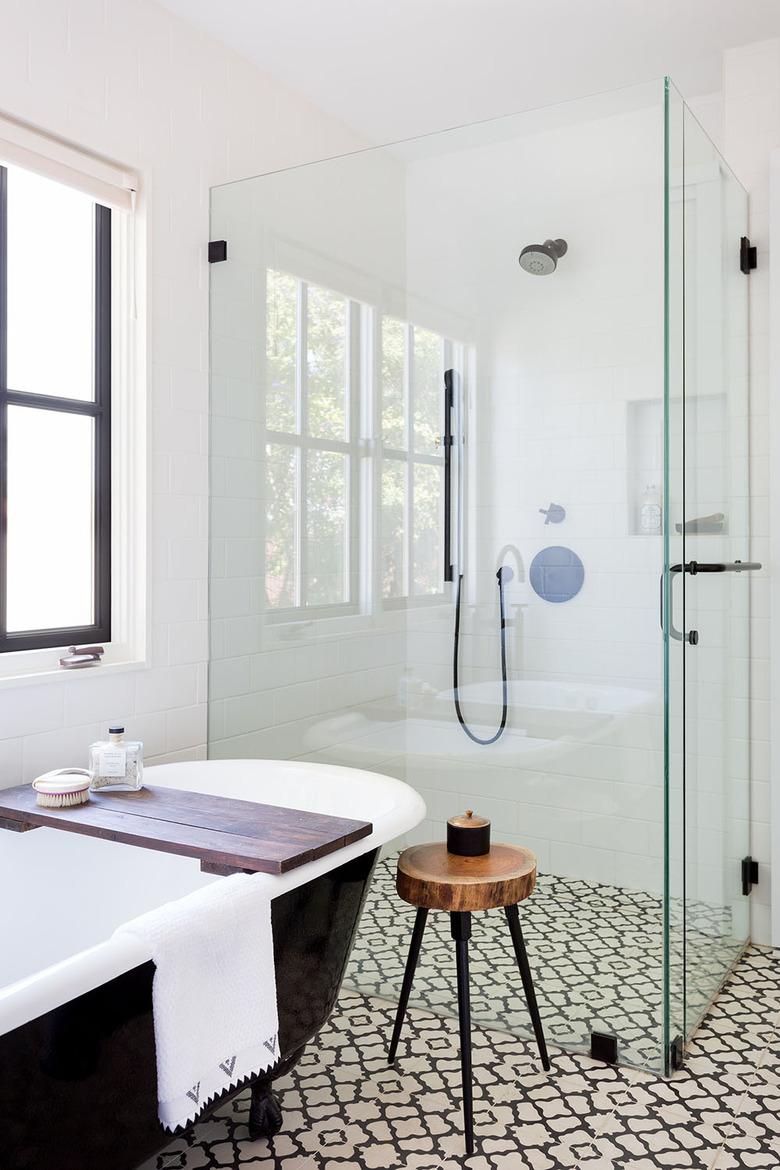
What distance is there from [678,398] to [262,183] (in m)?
1.53

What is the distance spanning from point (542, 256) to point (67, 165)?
4.31 ft

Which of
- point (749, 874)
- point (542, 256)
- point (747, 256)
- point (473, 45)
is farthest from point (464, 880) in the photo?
point (473, 45)

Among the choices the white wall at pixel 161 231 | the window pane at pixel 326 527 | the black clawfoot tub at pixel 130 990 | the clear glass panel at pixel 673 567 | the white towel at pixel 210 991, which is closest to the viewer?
the black clawfoot tub at pixel 130 990

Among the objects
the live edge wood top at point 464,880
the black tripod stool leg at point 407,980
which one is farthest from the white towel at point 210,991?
the black tripod stool leg at point 407,980

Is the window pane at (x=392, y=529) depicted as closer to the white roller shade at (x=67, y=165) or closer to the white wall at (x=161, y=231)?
the white wall at (x=161, y=231)

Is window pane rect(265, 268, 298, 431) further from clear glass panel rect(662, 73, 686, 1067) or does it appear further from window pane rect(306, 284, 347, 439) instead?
clear glass panel rect(662, 73, 686, 1067)

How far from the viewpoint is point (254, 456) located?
10.0 feet

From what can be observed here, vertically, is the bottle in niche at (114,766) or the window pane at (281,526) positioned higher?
the window pane at (281,526)

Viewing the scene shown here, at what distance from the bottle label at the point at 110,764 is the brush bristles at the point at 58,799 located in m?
0.13

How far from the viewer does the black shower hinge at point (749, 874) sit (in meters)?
3.17

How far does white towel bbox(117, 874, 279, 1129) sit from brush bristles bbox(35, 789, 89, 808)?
0.70 metres

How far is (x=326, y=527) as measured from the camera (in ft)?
9.60

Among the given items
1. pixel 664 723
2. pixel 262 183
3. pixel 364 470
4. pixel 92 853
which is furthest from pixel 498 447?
pixel 92 853

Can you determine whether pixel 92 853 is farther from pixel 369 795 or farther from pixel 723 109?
pixel 723 109
